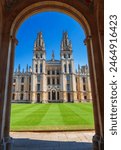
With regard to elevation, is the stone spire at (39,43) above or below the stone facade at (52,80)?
above

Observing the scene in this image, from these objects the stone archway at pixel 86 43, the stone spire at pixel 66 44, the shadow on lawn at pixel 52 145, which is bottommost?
the shadow on lawn at pixel 52 145

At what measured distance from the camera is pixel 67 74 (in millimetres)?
56844

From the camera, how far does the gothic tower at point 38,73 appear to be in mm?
54375

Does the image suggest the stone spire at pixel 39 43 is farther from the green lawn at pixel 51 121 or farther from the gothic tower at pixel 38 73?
the green lawn at pixel 51 121

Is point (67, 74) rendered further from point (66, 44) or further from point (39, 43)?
point (39, 43)

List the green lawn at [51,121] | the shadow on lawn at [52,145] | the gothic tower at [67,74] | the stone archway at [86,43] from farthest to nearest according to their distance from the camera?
the gothic tower at [67,74], the green lawn at [51,121], the shadow on lawn at [52,145], the stone archway at [86,43]

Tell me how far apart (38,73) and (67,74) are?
11.1m

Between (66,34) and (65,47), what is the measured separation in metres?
6.46

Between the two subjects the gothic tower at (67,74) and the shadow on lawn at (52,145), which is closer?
the shadow on lawn at (52,145)

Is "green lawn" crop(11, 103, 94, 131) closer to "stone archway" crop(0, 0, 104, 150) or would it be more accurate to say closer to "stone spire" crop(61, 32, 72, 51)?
"stone archway" crop(0, 0, 104, 150)

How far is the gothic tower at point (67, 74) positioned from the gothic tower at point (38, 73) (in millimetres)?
7254

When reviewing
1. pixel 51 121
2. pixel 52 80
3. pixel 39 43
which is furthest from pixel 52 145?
pixel 39 43

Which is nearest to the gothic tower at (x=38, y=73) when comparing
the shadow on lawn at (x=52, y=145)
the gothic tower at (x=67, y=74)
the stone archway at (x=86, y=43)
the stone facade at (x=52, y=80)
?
the stone facade at (x=52, y=80)

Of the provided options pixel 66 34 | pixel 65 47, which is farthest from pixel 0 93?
pixel 66 34
